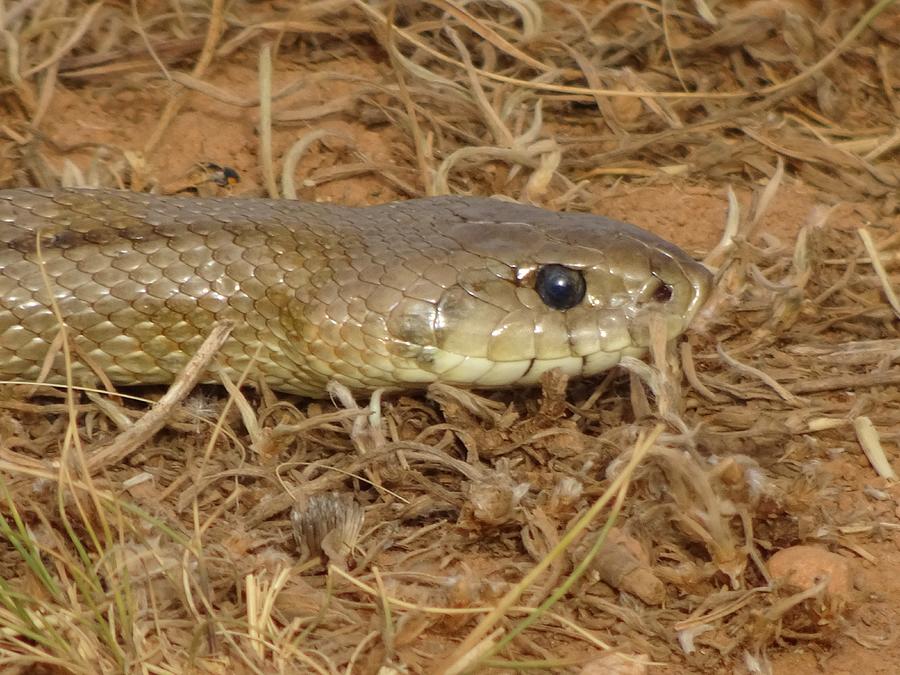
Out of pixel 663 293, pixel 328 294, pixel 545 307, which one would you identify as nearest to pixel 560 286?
pixel 545 307

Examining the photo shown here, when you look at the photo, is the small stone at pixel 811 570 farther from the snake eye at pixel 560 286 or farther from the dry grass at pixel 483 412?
the snake eye at pixel 560 286

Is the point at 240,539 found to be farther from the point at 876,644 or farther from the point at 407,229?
the point at 876,644

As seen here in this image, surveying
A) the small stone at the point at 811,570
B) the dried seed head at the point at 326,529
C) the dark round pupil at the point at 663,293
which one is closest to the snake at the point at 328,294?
the dark round pupil at the point at 663,293

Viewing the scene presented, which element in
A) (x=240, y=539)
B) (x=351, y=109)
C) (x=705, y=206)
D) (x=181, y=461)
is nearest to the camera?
(x=240, y=539)

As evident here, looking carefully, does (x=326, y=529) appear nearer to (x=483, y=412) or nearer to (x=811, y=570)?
(x=483, y=412)

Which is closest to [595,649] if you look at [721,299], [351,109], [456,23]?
[721,299]

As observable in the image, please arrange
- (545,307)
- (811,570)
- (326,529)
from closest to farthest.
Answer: (811,570) → (326,529) → (545,307)

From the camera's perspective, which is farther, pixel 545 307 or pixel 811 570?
pixel 545 307
